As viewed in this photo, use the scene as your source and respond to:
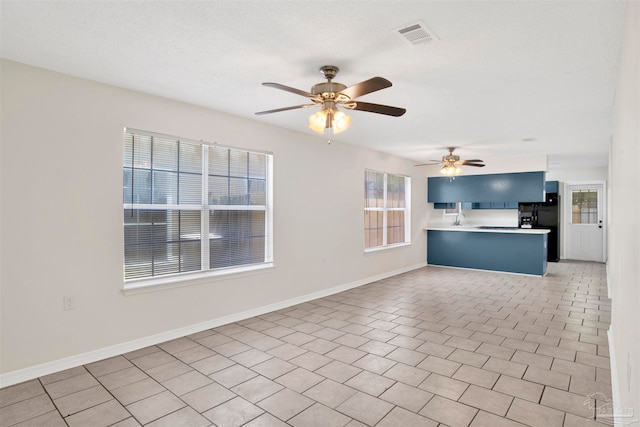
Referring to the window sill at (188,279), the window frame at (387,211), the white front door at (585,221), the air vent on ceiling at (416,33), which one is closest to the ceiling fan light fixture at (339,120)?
the air vent on ceiling at (416,33)

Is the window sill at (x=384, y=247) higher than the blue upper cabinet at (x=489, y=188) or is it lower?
lower

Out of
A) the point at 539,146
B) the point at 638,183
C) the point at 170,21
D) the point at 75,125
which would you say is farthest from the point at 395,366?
the point at 539,146

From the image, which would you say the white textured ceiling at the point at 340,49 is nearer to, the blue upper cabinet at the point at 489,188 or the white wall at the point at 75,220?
the white wall at the point at 75,220

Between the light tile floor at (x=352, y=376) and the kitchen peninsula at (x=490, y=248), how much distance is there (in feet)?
8.33

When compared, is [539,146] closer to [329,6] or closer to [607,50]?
[607,50]

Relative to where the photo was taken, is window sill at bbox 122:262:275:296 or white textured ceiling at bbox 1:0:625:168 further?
window sill at bbox 122:262:275:296

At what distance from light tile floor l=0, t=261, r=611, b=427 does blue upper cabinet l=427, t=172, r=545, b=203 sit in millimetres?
3122

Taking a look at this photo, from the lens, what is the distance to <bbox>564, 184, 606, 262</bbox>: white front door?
9.09m

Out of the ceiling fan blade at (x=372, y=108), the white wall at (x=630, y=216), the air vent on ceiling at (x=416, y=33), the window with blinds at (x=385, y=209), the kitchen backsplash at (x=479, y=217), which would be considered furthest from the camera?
the kitchen backsplash at (x=479, y=217)

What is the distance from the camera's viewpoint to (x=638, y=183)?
139 centimetres

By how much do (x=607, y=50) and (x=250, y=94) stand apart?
2.90m

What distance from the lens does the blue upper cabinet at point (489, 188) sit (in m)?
7.22

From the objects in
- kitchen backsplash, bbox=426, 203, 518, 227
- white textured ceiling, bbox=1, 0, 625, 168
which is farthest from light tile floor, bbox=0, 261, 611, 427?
kitchen backsplash, bbox=426, 203, 518, 227

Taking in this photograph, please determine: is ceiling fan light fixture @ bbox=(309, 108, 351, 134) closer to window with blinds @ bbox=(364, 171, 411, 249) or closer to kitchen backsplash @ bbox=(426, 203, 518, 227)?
window with blinds @ bbox=(364, 171, 411, 249)
